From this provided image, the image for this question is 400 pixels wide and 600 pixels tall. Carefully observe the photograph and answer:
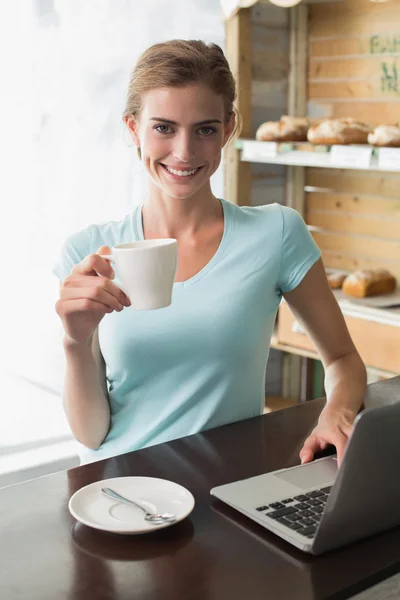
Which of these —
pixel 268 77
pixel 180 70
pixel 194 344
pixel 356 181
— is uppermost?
pixel 268 77

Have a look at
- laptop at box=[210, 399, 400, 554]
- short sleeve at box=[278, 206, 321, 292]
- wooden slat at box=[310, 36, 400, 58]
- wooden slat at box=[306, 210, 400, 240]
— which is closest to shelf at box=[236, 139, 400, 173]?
wooden slat at box=[306, 210, 400, 240]

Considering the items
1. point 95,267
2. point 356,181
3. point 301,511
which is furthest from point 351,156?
point 301,511

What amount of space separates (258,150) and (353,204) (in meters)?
0.46

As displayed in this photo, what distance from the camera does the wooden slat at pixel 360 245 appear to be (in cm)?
312

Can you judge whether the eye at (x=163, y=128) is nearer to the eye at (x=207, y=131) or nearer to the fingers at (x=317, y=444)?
the eye at (x=207, y=131)

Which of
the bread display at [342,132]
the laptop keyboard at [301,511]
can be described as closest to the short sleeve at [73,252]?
the laptop keyboard at [301,511]

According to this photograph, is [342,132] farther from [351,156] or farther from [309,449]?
[309,449]

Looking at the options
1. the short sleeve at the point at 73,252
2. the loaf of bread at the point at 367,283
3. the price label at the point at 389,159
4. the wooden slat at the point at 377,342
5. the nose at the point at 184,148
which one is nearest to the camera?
the nose at the point at 184,148

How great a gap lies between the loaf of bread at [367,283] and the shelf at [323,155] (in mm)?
364

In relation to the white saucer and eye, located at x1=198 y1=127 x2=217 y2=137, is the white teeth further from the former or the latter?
the white saucer

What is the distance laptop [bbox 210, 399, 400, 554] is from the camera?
0.94m

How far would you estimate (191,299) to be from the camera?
1.56 meters

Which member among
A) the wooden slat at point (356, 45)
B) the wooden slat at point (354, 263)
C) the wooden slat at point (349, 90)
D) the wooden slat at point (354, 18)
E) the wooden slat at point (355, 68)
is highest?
the wooden slat at point (354, 18)

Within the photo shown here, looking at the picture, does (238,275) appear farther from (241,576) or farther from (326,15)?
(326,15)
